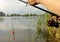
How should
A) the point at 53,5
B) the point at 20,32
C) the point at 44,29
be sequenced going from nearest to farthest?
the point at 53,5
the point at 44,29
the point at 20,32

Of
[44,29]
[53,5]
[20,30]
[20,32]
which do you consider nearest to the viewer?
[53,5]

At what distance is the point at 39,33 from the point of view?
19.3 ft

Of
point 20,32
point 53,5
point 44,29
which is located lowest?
point 20,32

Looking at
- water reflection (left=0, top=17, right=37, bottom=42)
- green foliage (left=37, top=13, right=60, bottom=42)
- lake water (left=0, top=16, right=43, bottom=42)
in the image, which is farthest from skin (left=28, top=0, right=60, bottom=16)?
water reflection (left=0, top=17, right=37, bottom=42)

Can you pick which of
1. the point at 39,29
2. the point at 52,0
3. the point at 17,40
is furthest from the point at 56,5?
the point at 17,40

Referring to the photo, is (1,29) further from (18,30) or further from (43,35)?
(43,35)

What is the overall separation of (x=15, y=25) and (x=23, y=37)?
1653 millimetres

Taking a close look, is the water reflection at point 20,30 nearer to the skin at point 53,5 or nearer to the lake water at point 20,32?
the lake water at point 20,32

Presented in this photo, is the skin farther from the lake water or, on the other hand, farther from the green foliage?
the lake water

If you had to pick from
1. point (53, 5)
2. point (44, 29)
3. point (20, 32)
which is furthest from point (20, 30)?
point (53, 5)

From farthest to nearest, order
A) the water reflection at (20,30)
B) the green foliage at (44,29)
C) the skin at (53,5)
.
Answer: the water reflection at (20,30) < the green foliage at (44,29) < the skin at (53,5)

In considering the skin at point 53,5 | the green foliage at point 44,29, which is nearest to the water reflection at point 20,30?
the green foliage at point 44,29

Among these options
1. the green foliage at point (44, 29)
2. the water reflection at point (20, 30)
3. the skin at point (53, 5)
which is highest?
the skin at point (53, 5)

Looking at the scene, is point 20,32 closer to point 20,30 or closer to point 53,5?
point 20,30
